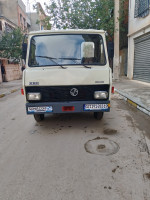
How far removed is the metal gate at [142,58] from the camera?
39.4ft

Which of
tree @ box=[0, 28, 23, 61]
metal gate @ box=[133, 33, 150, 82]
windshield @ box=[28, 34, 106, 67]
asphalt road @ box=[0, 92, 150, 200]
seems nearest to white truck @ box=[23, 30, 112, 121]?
windshield @ box=[28, 34, 106, 67]

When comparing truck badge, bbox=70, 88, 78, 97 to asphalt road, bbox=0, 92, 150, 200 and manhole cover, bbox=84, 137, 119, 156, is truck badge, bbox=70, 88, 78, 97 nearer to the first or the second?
asphalt road, bbox=0, 92, 150, 200

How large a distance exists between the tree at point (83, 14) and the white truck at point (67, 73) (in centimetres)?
1098

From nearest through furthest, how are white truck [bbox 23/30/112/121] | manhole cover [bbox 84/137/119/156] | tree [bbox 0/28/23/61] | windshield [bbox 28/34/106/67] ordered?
manhole cover [bbox 84/137/119/156] → white truck [bbox 23/30/112/121] → windshield [bbox 28/34/106/67] → tree [bbox 0/28/23/61]

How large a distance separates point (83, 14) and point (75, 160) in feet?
46.9

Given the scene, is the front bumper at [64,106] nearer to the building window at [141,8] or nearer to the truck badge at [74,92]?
the truck badge at [74,92]

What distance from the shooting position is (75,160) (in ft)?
9.40

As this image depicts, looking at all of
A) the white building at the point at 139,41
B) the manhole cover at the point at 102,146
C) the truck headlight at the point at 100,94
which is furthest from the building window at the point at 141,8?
the manhole cover at the point at 102,146

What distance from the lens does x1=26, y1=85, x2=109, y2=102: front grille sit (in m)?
3.88

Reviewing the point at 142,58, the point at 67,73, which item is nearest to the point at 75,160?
the point at 67,73

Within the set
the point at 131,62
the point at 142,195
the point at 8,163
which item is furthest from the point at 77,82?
the point at 131,62

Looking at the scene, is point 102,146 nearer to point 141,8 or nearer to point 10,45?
point 141,8

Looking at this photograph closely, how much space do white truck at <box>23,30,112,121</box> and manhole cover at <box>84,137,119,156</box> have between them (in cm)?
75

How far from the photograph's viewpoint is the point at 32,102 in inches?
158
